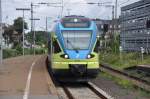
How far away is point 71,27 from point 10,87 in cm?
430

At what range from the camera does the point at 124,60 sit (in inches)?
1791

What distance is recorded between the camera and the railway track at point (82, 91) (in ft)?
62.7

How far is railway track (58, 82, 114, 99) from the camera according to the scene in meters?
19.1

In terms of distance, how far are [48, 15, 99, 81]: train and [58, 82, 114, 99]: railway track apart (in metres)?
0.53

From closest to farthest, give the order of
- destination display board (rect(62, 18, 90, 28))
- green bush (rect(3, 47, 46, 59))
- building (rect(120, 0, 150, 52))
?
destination display board (rect(62, 18, 90, 28))
building (rect(120, 0, 150, 52))
green bush (rect(3, 47, 46, 59))

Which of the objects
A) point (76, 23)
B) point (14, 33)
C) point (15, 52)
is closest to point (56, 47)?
point (76, 23)

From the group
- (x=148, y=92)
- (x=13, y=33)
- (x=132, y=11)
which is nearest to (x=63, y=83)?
(x=148, y=92)

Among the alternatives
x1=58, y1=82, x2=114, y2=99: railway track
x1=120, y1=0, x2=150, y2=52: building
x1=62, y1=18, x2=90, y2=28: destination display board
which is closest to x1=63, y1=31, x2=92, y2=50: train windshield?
x1=62, y1=18, x2=90, y2=28: destination display board

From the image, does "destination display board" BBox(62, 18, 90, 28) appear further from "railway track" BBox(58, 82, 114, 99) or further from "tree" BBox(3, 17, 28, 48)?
"tree" BBox(3, 17, 28, 48)

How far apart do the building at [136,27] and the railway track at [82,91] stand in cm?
2369

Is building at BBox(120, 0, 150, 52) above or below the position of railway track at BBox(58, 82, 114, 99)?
above

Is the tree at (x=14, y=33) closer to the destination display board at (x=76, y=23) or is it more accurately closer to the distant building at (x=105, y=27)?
the distant building at (x=105, y=27)

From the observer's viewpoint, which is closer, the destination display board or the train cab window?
the train cab window

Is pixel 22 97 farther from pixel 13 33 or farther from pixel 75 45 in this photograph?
pixel 13 33
